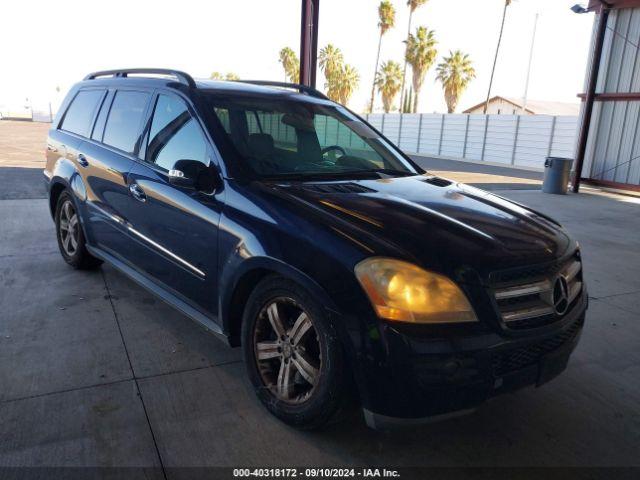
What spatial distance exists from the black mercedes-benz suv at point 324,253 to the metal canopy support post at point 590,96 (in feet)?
38.6

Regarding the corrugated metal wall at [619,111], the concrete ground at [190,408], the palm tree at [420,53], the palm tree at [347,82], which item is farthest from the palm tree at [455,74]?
the concrete ground at [190,408]

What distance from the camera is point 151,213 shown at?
134 inches

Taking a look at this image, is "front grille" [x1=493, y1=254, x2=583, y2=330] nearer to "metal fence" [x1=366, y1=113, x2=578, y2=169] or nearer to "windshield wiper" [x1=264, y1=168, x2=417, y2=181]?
"windshield wiper" [x1=264, y1=168, x2=417, y2=181]

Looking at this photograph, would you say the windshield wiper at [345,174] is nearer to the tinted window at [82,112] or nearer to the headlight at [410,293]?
the headlight at [410,293]

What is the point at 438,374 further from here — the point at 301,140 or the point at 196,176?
the point at 301,140

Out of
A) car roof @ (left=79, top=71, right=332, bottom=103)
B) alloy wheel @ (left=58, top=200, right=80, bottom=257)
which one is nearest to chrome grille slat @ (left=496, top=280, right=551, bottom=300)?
car roof @ (left=79, top=71, right=332, bottom=103)

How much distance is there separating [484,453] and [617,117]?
47.6 ft

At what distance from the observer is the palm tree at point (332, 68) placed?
209 ft

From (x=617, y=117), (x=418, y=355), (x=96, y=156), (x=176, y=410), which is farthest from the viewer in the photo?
(x=617, y=117)

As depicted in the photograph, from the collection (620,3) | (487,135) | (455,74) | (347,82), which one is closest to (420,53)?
(455,74)

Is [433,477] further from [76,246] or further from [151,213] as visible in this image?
[76,246]

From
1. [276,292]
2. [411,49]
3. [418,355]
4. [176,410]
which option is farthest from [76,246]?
[411,49]

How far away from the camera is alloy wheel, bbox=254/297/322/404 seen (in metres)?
2.48

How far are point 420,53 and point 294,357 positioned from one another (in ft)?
159
